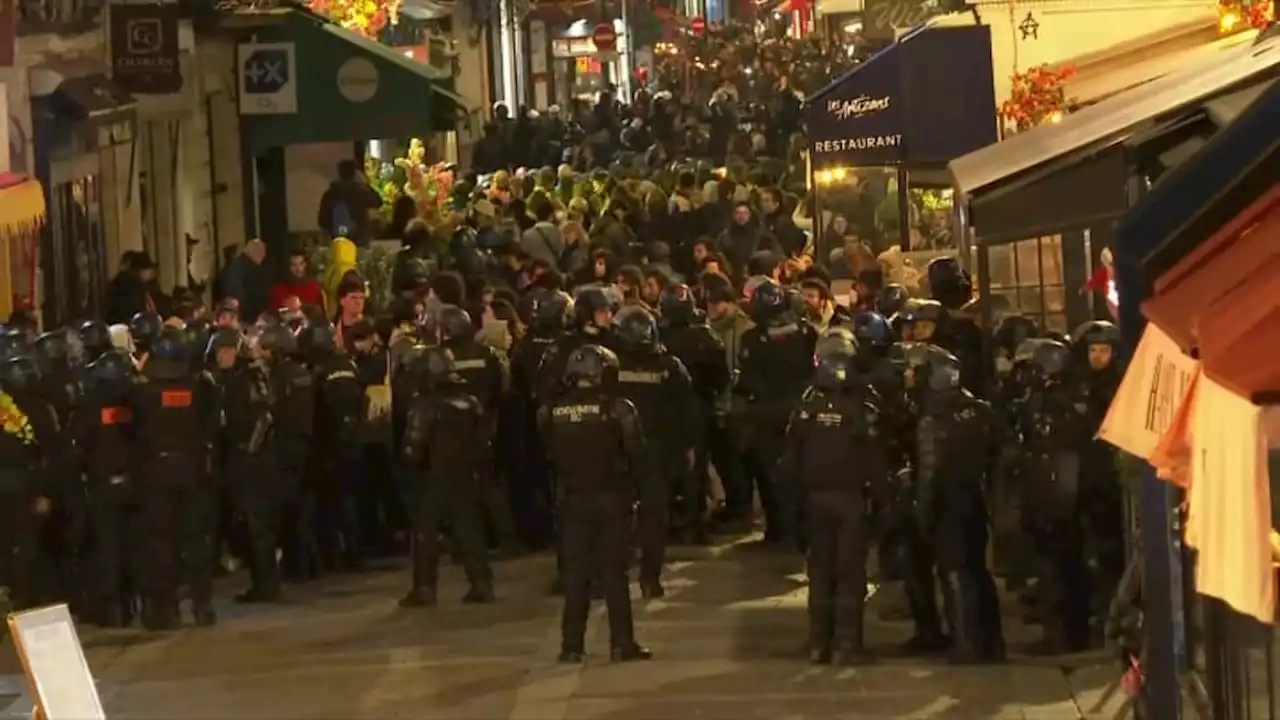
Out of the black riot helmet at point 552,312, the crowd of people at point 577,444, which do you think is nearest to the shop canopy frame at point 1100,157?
the crowd of people at point 577,444

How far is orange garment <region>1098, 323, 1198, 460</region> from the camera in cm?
695

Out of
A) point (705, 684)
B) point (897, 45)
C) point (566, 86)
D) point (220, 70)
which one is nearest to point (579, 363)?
point (705, 684)

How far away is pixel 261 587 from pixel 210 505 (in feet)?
3.52

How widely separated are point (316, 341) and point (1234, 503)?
10540 millimetres

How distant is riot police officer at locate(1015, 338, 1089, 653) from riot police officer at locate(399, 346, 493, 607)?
141 inches

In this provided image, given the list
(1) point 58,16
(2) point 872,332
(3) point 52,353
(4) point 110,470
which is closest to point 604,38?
(1) point 58,16

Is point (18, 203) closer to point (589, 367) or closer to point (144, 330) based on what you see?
point (144, 330)

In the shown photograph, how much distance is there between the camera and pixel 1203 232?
712 cm

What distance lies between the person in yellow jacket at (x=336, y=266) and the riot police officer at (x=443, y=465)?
23.0ft

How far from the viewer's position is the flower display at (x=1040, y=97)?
2055cm

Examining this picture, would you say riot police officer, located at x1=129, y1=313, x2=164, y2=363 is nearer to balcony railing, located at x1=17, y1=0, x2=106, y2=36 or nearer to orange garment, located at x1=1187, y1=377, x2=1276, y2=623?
balcony railing, located at x1=17, y1=0, x2=106, y2=36

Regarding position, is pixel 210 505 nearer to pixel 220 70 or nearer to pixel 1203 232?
pixel 1203 232

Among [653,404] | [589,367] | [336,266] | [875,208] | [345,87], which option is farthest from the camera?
[345,87]

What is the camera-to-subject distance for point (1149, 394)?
757 centimetres
